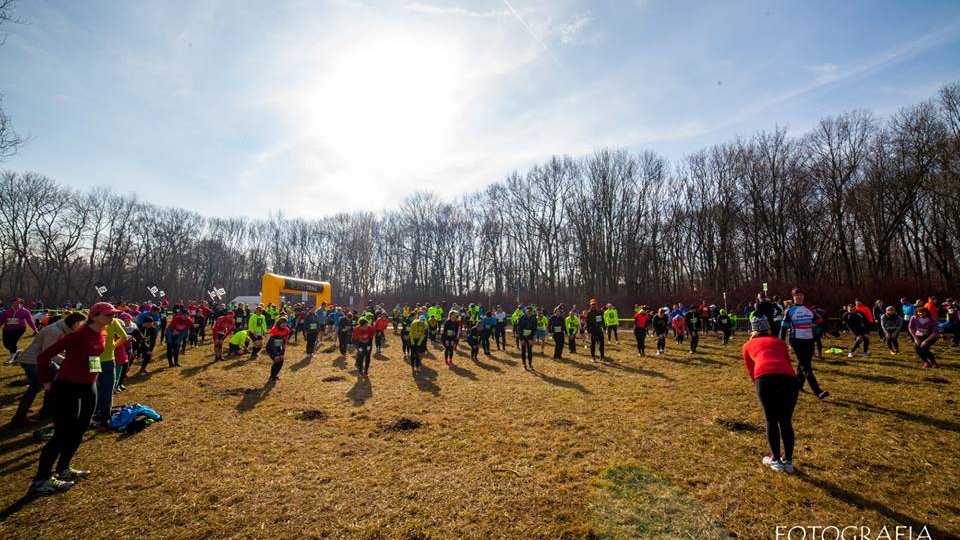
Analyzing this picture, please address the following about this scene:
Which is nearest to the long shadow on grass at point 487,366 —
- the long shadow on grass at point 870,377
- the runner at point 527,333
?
the runner at point 527,333

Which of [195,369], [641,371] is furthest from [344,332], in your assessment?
[641,371]

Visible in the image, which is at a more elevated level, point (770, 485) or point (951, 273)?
point (951, 273)

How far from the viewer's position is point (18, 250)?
49.1m

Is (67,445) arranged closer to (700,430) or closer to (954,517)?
(700,430)

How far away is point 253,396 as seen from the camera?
9.62 m

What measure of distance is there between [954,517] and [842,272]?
4079 cm

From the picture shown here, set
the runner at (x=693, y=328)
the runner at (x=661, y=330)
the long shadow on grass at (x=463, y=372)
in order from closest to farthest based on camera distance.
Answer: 1. the long shadow on grass at (x=463, y=372)
2. the runner at (x=661, y=330)
3. the runner at (x=693, y=328)

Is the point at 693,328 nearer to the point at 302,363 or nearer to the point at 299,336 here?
the point at 302,363

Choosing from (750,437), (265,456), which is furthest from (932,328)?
(265,456)

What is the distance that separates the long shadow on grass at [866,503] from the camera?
3789 mm

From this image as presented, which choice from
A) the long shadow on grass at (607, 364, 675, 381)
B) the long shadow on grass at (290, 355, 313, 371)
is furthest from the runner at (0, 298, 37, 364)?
the long shadow on grass at (607, 364, 675, 381)

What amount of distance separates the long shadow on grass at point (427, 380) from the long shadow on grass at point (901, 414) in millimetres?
8545

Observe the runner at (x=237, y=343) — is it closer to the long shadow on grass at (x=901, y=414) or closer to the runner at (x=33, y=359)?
the runner at (x=33, y=359)

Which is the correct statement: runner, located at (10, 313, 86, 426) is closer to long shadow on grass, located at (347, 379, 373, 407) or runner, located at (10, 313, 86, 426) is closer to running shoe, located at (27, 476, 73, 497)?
A: running shoe, located at (27, 476, 73, 497)
